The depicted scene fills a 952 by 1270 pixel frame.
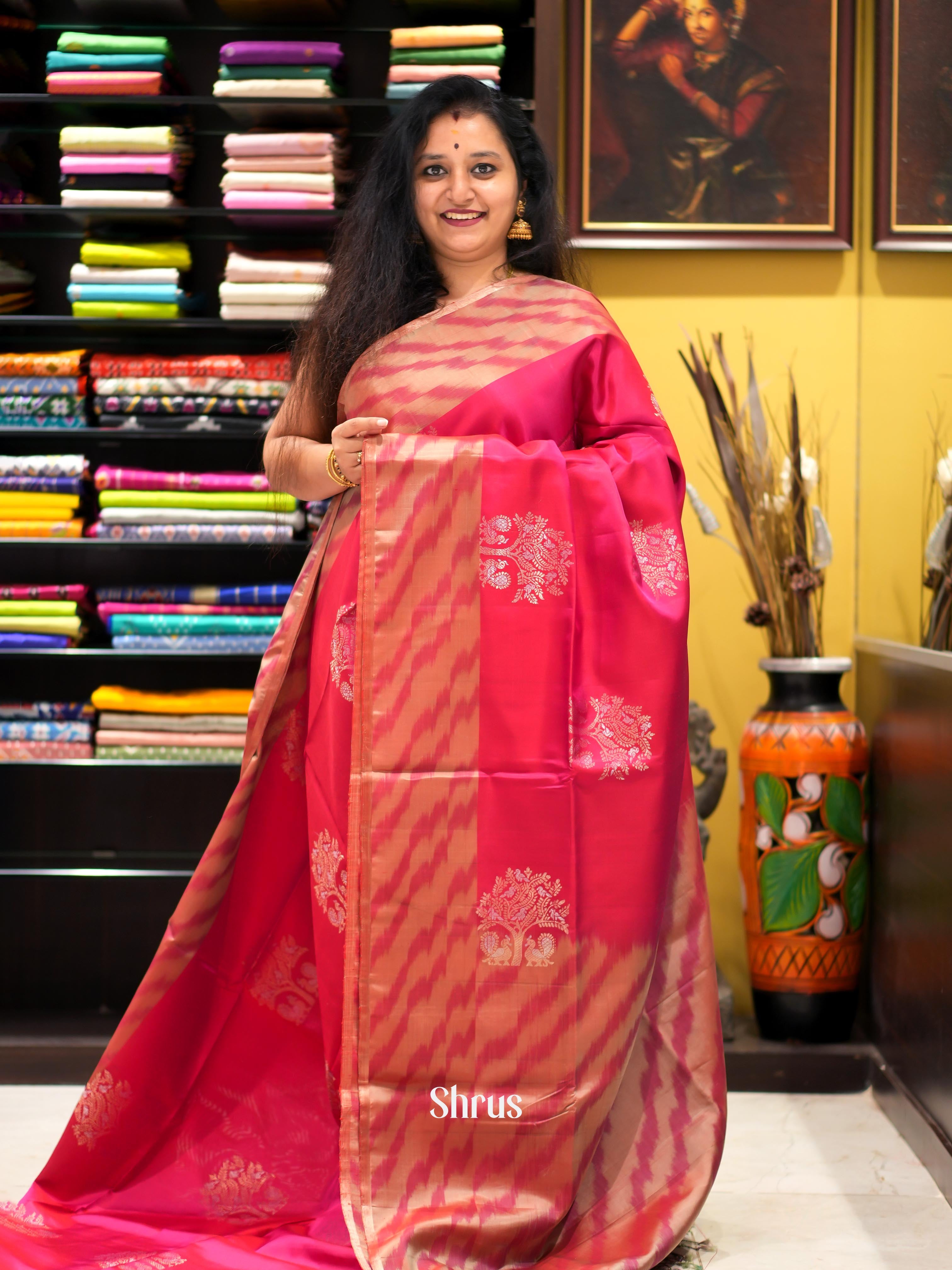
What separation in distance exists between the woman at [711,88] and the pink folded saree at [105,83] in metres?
1.07

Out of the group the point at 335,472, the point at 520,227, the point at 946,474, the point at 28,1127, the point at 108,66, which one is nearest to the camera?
the point at 335,472

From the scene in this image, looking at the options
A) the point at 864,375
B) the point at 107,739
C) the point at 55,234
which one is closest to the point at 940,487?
the point at 864,375

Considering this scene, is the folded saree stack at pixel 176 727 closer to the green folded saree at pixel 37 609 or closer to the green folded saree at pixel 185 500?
the green folded saree at pixel 37 609

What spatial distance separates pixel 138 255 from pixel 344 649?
55.5 inches

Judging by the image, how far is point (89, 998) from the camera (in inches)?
119

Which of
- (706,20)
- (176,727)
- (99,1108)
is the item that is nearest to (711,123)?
(706,20)

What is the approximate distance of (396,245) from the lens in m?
1.93

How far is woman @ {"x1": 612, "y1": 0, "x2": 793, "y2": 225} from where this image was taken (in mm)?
2875

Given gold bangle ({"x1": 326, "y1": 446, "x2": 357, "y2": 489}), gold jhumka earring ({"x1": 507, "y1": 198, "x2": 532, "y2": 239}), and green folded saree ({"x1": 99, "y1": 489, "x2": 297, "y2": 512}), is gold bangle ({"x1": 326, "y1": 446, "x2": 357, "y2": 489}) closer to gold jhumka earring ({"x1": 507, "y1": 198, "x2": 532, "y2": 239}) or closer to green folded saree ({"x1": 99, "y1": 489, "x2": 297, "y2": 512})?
gold jhumka earring ({"x1": 507, "y1": 198, "x2": 532, "y2": 239})

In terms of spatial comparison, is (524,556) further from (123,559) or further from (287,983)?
(123,559)

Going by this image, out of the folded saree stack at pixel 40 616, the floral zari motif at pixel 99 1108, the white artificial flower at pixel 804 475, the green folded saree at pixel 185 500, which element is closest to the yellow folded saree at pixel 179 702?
the folded saree stack at pixel 40 616

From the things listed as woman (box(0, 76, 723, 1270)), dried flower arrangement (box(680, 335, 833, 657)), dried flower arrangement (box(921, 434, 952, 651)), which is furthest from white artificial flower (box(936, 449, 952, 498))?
woman (box(0, 76, 723, 1270))

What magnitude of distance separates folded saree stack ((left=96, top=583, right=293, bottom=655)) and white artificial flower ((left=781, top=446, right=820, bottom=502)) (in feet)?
3.64

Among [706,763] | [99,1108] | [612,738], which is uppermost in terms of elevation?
[612,738]
